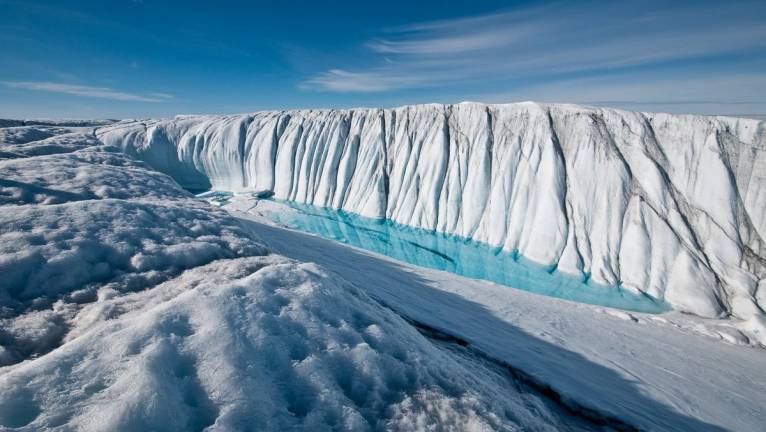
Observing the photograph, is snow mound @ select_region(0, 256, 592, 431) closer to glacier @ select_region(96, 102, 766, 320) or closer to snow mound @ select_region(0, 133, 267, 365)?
snow mound @ select_region(0, 133, 267, 365)

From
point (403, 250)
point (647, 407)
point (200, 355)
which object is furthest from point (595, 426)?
point (403, 250)

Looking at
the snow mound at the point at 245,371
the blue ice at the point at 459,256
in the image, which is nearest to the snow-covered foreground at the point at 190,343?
the snow mound at the point at 245,371

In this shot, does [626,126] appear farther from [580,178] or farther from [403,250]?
[403,250]

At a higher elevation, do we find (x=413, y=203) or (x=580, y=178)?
(x=580, y=178)

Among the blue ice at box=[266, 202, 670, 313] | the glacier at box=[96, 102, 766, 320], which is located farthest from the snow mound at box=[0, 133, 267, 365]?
the glacier at box=[96, 102, 766, 320]

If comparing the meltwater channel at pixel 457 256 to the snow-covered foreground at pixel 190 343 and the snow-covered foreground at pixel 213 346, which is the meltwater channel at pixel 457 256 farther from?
the snow-covered foreground at pixel 190 343
